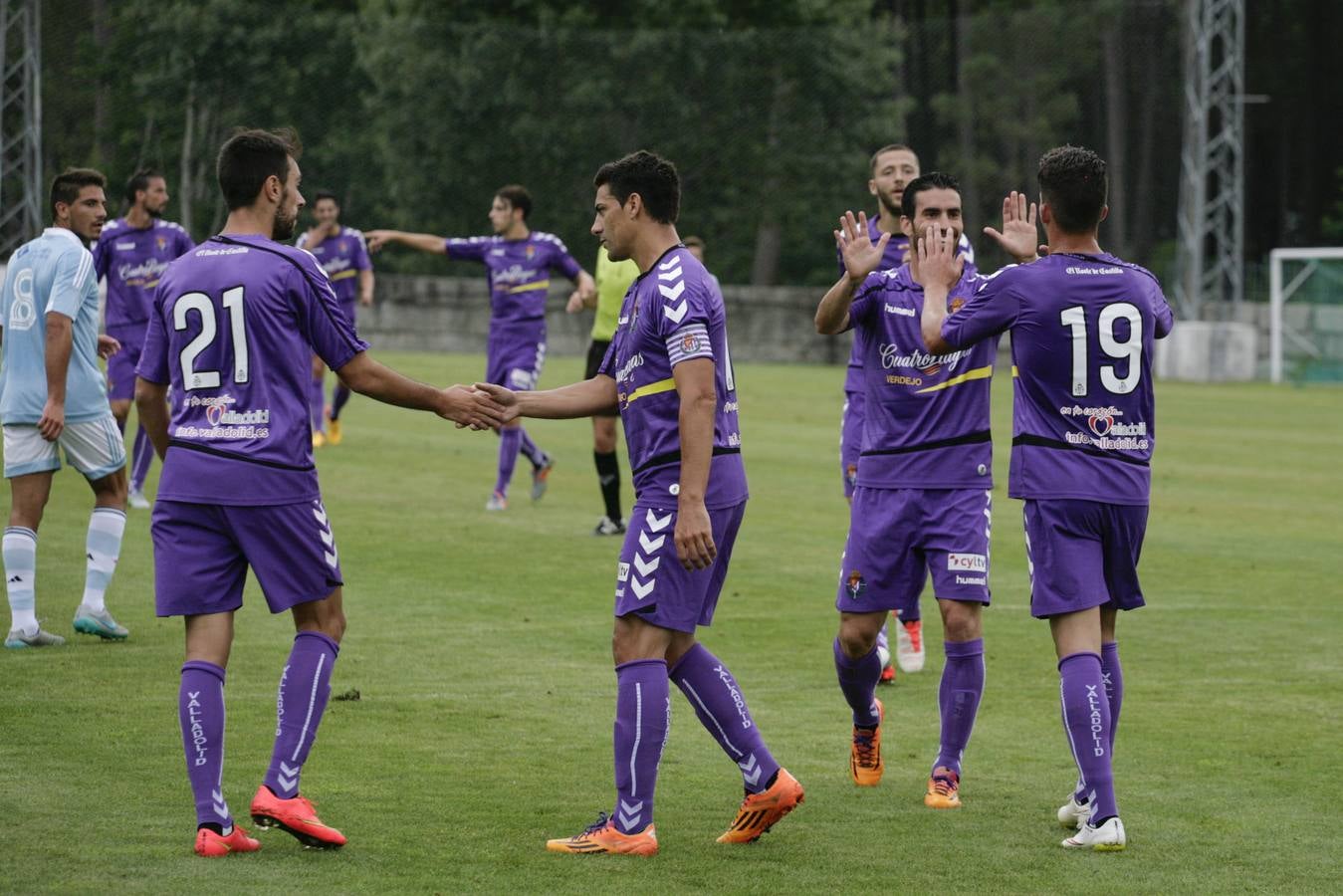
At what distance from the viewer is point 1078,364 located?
6.01 m

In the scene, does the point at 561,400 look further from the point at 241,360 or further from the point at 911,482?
the point at 911,482

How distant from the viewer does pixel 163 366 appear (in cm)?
592

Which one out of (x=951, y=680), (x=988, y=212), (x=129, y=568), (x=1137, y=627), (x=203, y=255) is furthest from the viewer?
(x=988, y=212)

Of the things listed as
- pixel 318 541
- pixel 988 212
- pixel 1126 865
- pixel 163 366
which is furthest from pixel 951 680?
pixel 988 212

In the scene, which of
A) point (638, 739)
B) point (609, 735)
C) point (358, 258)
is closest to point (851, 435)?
point (609, 735)

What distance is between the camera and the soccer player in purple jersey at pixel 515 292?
15656mm

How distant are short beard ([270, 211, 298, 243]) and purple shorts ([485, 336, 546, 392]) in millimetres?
9645

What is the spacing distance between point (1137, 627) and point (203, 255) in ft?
21.1

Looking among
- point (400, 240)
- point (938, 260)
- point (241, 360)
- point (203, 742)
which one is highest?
point (938, 260)

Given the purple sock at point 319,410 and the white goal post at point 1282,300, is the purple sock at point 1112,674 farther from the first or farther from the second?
the white goal post at point 1282,300

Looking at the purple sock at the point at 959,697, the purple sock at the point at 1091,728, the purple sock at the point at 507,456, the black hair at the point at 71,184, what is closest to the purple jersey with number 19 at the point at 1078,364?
the purple sock at the point at 1091,728

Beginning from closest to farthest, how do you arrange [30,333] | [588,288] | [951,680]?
[951,680] → [30,333] → [588,288]

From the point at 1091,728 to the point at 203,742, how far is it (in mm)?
2791

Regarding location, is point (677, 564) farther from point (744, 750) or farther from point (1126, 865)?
point (1126, 865)
